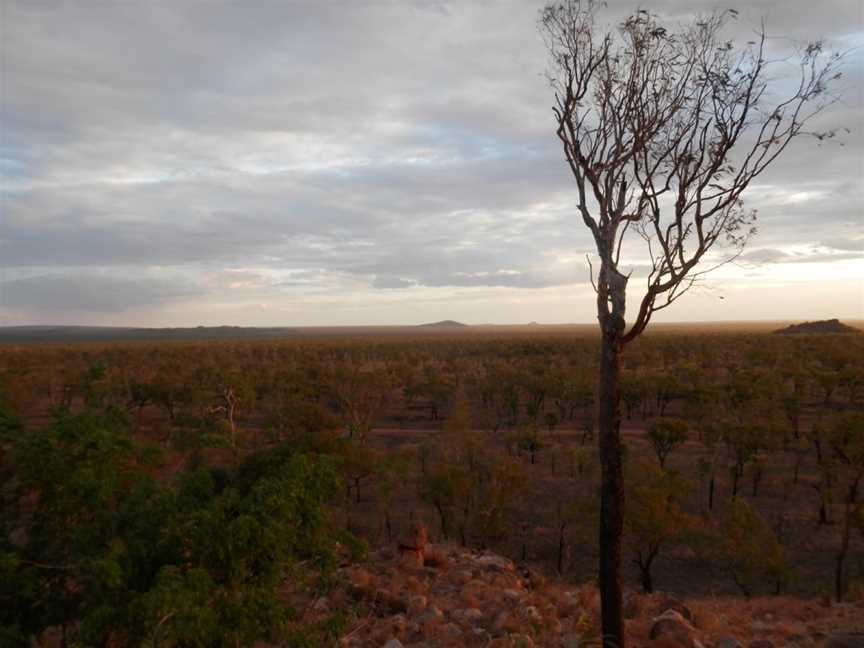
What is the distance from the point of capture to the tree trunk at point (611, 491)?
8984 millimetres

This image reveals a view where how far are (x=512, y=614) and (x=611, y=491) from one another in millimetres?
3325

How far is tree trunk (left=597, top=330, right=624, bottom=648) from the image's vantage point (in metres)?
8.98

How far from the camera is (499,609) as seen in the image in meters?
11.3

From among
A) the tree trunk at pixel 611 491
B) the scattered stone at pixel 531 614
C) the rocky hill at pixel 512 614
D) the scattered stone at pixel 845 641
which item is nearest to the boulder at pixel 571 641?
the rocky hill at pixel 512 614

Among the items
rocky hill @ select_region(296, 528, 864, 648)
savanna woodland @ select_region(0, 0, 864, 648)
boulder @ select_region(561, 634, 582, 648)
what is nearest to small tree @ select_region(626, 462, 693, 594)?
savanna woodland @ select_region(0, 0, 864, 648)

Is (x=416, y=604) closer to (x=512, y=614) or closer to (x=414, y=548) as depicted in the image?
(x=512, y=614)

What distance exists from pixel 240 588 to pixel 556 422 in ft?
118

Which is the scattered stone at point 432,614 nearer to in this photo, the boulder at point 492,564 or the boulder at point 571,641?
the boulder at point 571,641

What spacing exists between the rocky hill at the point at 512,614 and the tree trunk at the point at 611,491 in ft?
1.33

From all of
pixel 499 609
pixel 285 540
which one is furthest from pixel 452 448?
pixel 285 540

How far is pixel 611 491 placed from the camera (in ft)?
29.6

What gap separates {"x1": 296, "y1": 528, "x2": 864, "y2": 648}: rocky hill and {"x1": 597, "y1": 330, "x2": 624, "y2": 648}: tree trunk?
1.33 ft

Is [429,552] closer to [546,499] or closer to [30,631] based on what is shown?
[30,631]

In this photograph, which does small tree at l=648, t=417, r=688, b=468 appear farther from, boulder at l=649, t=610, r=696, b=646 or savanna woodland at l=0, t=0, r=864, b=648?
boulder at l=649, t=610, r=696, b=646
